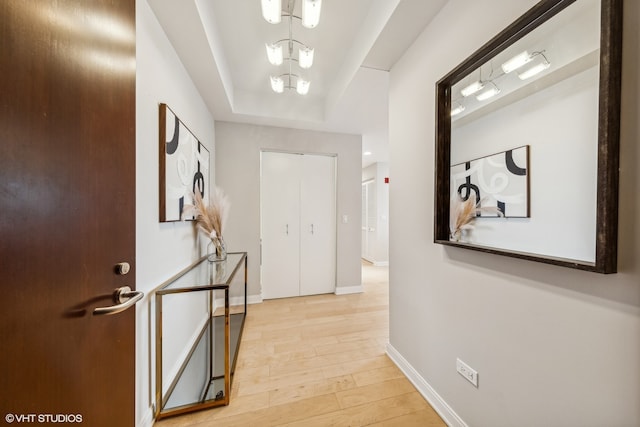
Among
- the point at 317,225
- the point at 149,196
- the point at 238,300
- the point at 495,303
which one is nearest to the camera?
the point at 495,303

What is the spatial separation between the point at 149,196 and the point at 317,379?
169cm

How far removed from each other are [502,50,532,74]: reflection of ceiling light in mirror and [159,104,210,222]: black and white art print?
1.91 metres

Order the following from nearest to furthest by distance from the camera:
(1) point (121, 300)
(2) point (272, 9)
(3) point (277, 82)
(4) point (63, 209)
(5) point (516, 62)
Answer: (4) point (63, 209), (1) point (121, 300), (5) point (516, 62), (2) point (272, 9), (3) point (277, 82)

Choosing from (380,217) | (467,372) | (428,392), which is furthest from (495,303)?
(380,217)

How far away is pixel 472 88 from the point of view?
1195 millimetres

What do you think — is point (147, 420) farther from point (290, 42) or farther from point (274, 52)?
point (290, 42)

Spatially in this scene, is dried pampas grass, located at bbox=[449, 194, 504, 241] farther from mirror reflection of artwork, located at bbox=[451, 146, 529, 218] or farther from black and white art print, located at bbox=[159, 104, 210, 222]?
black and white art print, located at bbox=[159, 104, 210, 222]

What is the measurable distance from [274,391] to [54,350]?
137 centimetres

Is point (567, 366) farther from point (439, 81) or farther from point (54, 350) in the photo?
point (54, 350)

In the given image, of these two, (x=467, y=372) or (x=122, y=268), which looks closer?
(x=122, y=268)

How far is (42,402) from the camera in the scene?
0.54 metres

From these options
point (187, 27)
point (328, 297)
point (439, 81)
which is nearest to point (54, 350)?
point (187, 27)

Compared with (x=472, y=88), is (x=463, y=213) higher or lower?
lower

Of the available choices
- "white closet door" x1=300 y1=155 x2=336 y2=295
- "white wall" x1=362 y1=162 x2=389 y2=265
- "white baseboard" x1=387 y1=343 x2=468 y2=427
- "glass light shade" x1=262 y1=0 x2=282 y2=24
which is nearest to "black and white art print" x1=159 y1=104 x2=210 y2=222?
"glass light shade" x1=262 y1=0 x2=282 y2=24
